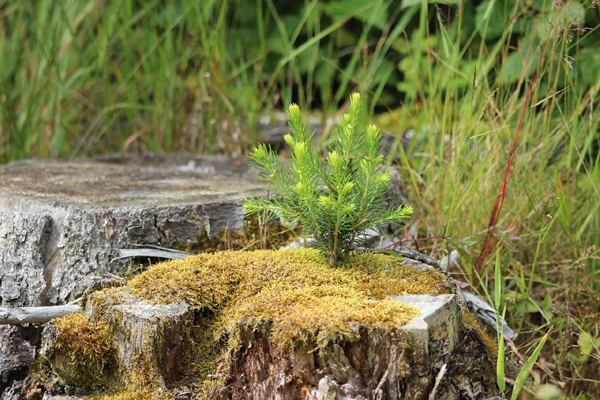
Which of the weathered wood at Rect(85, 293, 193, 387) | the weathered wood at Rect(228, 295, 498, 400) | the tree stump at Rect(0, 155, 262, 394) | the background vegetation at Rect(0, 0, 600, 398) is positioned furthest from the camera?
the background vegetation at Rect(0, 0, 600, 398)

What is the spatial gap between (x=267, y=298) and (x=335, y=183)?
323mm

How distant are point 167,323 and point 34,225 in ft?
2.32

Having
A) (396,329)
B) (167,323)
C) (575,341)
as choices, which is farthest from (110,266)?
(575,341)

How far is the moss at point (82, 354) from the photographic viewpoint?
129cm

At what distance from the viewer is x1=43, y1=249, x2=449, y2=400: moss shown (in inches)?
43.6

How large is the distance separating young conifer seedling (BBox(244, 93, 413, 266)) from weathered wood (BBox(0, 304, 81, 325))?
0.57 m

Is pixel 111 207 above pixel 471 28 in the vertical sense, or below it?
below

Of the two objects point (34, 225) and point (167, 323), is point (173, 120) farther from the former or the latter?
point (167, 323)

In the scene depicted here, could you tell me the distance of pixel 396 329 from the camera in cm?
109

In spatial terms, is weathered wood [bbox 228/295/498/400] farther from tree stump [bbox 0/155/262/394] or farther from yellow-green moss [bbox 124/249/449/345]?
tree stump [bbox 0/155/262/394]

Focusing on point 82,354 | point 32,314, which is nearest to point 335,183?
point 82,354

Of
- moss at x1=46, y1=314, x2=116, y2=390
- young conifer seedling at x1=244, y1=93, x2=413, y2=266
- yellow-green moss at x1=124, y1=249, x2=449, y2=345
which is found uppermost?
young conifer seedling at x1=244, y1=93, x2=413, y2=266

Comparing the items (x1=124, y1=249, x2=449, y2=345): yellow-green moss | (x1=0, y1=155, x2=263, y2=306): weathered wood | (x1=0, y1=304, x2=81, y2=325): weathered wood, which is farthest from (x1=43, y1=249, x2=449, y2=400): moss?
(x1=0, y1=155, x2=263, y2=306): weathered wood

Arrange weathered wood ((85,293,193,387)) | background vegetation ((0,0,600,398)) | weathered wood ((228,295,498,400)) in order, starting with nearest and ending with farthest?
weathered wood ((228,295,498,400)) → weathered wood ((85,293,193,387)) → background vegetation ((0,0,600,398))
